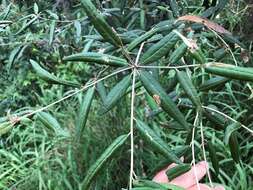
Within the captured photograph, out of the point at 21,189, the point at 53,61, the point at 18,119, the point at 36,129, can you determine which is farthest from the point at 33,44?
the point at 36,129

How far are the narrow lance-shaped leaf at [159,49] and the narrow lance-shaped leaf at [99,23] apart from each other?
0.05 meters

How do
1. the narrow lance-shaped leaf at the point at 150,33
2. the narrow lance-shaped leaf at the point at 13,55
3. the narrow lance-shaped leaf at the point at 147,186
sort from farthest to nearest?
1. the narrow lance-shaped leaf at the point at 13,55
2. the narrow lance-shaped leaf at the point at 150,33
3. the narrow lance-shaped leaf at the point at 147,186

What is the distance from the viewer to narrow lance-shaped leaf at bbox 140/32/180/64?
84cm

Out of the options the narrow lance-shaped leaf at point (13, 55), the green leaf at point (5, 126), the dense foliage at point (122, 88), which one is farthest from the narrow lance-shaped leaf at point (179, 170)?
the narrow lance-shaped leaf at point (13, 55)

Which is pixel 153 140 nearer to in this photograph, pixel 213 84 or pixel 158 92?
pixel 158 92

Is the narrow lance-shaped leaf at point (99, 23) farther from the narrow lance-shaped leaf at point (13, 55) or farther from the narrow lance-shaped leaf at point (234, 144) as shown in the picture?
Answer: the narrow lance-shaped leaf at point (13, 55)

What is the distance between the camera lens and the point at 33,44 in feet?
5.64

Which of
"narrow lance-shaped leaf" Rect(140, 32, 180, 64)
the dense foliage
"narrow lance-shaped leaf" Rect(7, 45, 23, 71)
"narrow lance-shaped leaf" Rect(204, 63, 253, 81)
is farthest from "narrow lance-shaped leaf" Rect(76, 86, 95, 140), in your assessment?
"narrow lance-shaped leaf" Rect(7, 45, 23, 71)

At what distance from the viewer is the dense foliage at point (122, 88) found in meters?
0.83

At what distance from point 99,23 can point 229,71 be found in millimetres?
224

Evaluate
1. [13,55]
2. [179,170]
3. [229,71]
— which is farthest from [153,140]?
[13,55]

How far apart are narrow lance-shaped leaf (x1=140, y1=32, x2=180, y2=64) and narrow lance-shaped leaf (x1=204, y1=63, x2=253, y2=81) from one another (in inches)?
4.6

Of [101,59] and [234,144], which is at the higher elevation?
[101,59]

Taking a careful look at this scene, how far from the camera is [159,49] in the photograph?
2.82 feet
